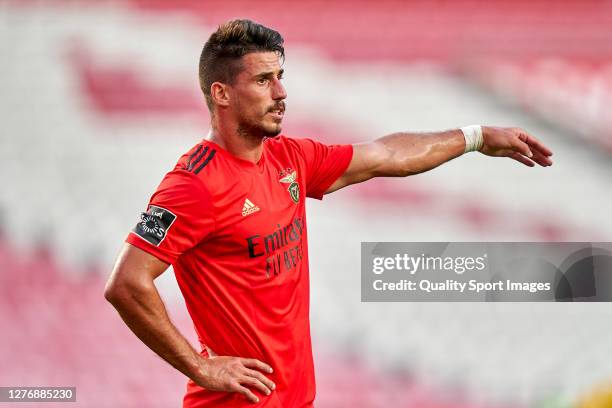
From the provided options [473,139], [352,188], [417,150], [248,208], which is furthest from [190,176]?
[352,188]

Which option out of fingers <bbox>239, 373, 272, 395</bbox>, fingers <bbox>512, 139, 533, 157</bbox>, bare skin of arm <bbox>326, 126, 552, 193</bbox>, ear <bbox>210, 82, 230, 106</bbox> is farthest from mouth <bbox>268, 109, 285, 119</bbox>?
fingers <bbox>512, 139, 533, 157</bbox>

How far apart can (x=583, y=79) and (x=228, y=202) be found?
342cm

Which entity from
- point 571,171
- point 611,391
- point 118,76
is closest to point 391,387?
point 611,391

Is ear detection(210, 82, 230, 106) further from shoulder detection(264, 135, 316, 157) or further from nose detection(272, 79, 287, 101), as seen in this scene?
shoulder detection(264, 135, 316, 157)

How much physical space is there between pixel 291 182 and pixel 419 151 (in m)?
0.57

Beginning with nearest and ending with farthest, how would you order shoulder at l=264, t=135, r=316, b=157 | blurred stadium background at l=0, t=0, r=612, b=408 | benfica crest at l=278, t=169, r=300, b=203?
benfica crest at l=278, t=169, r=300, b=203, shoulder at l=264, t=135, r=316, b=157, blurred stadium background at l=0, t=0, r=612, b=408

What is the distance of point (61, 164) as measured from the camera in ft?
17.5

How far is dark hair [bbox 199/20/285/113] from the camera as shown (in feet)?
8.64

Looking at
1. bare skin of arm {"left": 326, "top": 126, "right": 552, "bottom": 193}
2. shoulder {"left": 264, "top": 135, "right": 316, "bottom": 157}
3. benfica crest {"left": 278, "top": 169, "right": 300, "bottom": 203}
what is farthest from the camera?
bare skin of arm {"left": 326, "top": 126, "right": 552, "bottom": 193}

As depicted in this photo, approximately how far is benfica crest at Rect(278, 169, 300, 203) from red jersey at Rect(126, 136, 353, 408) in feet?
0.03

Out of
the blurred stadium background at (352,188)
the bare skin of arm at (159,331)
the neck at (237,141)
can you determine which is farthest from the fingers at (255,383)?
the blurred stadium background at (352,188)

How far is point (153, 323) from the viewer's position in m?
2.44

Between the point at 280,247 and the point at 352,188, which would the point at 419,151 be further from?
the point at 352,188

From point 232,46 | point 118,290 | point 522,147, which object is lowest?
point 118,290
